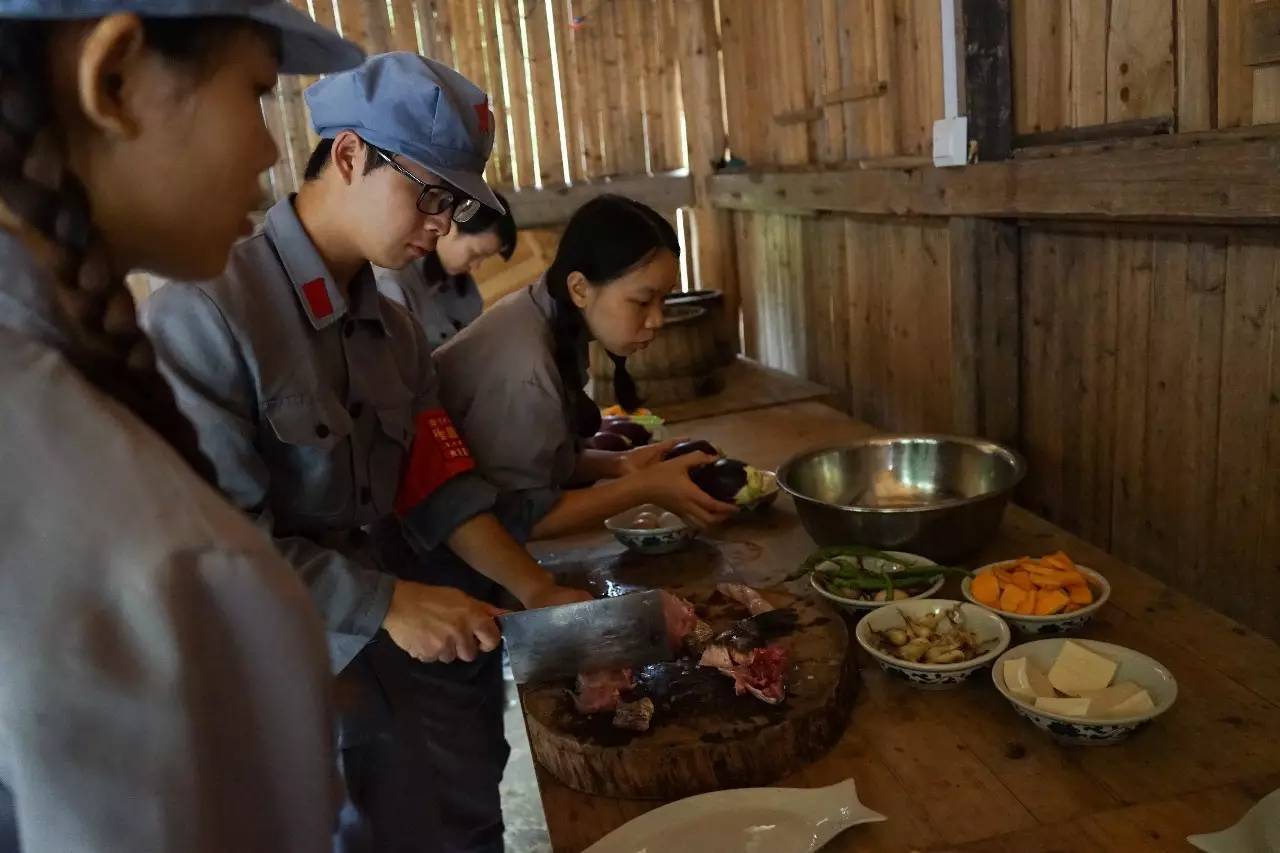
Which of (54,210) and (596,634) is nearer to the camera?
(54,210)

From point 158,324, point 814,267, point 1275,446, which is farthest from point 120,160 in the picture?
point 814,267

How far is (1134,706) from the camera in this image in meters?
1.28

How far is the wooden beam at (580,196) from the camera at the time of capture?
452cm

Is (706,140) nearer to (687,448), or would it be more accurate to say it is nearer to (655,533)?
(687,448)

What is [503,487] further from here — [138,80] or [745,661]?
[138,80]

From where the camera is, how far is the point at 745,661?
53.7 inches

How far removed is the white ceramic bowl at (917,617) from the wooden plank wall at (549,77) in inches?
135

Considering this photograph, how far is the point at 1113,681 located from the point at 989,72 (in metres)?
1.45

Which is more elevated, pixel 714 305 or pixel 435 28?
pixel 435 28

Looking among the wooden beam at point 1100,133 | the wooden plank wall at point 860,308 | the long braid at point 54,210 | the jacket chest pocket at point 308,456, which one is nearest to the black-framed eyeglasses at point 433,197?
the jacket chest pocket at point 308,456

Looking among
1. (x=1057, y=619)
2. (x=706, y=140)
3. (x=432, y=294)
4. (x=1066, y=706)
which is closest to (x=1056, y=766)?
(x=1066, y=706)

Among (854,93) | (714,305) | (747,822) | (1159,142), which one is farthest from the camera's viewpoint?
(714,305)

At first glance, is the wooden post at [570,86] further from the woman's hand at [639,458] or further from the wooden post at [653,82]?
the woman's hand at [639,458]

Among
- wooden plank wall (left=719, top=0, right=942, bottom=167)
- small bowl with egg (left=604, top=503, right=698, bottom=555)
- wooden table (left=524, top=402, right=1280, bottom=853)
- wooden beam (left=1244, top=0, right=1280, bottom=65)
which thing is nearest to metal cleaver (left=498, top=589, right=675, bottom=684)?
wooden table (left=524, top=402, right=1280, bottom=853)
